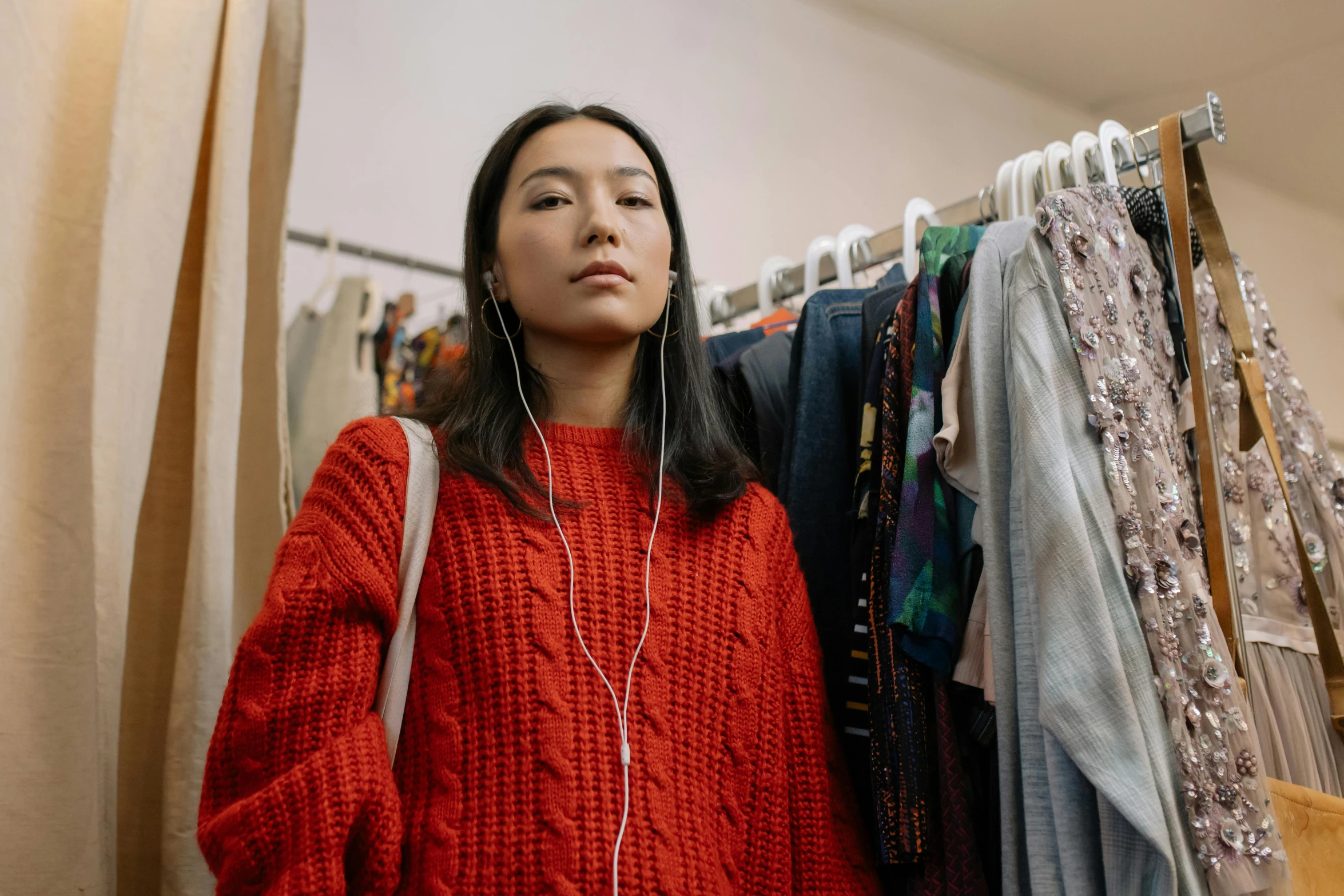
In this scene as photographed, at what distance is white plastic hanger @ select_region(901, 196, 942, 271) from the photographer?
56.1 inches

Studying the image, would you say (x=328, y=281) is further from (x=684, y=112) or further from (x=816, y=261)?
(x=684, y=112)

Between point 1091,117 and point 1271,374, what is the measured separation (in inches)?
97.0

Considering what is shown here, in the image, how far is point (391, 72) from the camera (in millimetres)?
2207

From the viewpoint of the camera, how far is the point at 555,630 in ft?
3.12

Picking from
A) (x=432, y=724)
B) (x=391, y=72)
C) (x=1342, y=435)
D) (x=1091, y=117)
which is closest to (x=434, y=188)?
(x=391, y=72)

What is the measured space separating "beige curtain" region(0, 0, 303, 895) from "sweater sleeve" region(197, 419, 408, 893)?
233 mm

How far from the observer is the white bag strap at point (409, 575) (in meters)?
0.93

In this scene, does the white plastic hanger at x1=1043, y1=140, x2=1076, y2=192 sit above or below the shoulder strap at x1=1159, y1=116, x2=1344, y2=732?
above

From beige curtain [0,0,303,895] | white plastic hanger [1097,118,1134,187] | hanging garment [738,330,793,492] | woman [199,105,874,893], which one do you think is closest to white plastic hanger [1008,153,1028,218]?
white plastic hanger [1097,118,1134,187]

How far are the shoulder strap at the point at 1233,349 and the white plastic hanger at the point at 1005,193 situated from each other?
21cm

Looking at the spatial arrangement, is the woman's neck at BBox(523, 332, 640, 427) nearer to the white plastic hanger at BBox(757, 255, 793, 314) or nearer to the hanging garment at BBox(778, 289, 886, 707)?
the hanging garment at BBox(778, 289, 886, 707)

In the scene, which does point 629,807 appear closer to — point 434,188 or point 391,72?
point 434,188

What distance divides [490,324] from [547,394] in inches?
4.6

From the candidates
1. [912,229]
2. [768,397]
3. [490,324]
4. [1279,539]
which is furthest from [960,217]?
[490,324]
